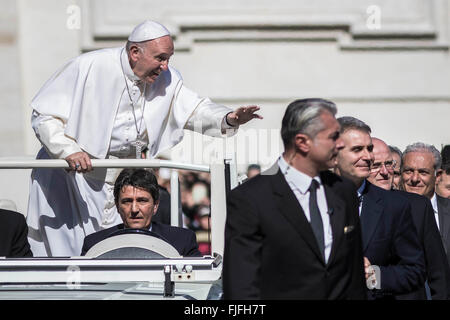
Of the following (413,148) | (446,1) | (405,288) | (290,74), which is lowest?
(405,288)

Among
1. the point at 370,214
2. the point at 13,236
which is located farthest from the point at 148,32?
the point at 370,214

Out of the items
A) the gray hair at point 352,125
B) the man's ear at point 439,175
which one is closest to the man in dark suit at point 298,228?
the gray hair at point 352,125

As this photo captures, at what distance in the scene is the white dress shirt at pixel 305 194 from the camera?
12.9ft

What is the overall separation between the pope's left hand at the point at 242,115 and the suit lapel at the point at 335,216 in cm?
186

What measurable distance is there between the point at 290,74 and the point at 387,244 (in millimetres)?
8001

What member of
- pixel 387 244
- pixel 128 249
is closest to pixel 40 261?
pixel 128 249

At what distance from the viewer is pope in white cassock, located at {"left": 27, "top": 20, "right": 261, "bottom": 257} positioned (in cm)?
649

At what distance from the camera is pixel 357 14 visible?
1256cm

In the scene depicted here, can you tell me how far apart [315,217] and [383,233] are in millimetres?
919

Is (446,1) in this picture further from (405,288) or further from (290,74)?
(405,288)

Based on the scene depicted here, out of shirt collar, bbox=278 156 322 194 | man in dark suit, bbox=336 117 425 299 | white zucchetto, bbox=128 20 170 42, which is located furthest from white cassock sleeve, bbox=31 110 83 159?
shirt collar, bbox=278 156 322 194

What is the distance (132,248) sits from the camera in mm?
5383

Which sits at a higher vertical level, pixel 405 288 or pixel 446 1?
pixel 446 1

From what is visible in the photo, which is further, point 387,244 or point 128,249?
point 128,249
